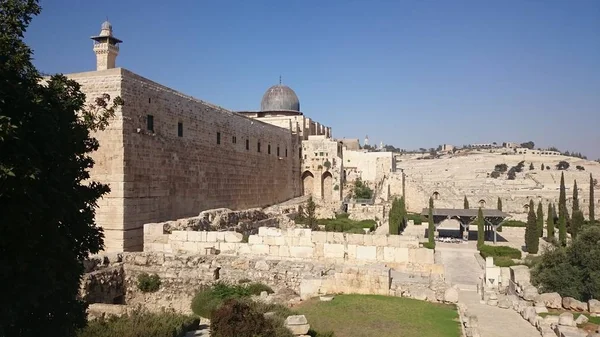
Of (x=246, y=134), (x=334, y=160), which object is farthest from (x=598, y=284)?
(x=334, y=160)

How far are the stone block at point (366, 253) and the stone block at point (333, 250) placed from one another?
46 cm

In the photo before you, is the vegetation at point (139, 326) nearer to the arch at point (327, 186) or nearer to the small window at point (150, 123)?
the small window at point (150, 123)

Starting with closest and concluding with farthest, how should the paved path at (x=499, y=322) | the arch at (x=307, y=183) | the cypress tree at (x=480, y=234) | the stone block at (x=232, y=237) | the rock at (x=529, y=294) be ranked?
the paved path at (x=499, y=322), the rock at (x=529, y=294), the stone block at (x=232, y=237), the cypress tree at (x=480, y=234), the arch at (x=307, y=183)

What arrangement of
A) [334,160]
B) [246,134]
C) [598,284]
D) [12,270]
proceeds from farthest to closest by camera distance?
[334,160]
[246,134]
[598,284]
[12,270]

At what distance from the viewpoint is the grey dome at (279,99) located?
134 feet

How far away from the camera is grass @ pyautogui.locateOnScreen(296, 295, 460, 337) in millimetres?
7547

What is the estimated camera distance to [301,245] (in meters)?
12.7

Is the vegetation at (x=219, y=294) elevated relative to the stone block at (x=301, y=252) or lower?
lower

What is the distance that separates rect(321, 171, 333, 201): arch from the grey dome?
755 centimetres

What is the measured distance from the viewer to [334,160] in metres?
36.2

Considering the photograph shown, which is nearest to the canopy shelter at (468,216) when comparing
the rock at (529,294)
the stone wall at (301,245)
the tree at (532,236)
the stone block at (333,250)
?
the tree at (532,236)

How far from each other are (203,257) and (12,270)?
270 inches

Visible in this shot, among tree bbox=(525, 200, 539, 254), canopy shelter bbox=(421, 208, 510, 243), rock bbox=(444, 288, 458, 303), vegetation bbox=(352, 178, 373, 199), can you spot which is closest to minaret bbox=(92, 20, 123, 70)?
rock bbox=(444, 288, 458, 303)

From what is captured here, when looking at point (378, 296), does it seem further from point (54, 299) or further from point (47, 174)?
point (47, 174)
